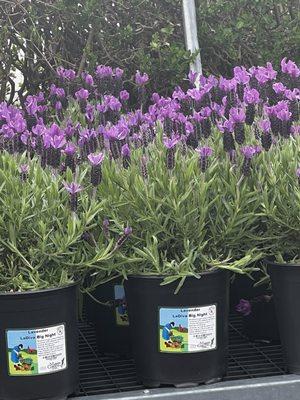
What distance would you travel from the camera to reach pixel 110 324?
2559mm

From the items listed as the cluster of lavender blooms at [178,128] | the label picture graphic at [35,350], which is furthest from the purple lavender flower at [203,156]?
the label picture graphic at [35,350]

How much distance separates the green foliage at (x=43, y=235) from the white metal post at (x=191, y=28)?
1.68 m

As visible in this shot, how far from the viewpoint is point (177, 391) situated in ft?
7.07

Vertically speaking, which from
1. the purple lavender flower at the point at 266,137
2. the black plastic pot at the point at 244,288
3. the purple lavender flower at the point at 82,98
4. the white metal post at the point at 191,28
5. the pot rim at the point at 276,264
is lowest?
the black plastic pot at the point at 244,288

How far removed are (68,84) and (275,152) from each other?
56.7 inches

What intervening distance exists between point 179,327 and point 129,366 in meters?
0.40

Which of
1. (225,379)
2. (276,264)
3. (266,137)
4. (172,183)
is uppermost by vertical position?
(266,137)

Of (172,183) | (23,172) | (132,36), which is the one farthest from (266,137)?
(132,36)

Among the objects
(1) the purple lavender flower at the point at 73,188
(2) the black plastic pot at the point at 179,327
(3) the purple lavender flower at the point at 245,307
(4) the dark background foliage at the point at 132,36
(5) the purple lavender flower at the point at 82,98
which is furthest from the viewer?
(4) the dark background foliage at the point at 132,36

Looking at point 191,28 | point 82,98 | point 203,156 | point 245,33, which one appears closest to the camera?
point 203,156

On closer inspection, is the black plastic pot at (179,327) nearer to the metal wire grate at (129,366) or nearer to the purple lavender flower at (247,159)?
the metal wire grate at (129,366)

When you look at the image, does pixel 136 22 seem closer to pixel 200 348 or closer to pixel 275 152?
pixel 275 152

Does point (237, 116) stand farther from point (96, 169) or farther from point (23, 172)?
point (23, 172)

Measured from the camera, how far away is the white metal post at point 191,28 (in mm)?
3557
